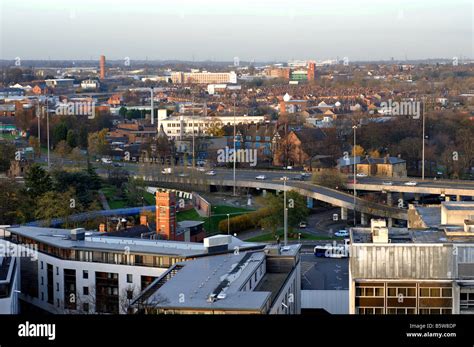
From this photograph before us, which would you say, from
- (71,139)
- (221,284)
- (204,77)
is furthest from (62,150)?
(204,77)

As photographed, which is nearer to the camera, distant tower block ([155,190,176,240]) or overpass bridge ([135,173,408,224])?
distant tower block ([155,190,176,240])

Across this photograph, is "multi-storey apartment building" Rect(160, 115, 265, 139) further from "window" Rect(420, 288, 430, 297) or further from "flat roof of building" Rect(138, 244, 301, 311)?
"window" Rect(420, 288, 430, 297)

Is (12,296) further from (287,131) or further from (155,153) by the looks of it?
(287,131)

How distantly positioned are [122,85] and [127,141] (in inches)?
429

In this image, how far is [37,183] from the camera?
804 cm

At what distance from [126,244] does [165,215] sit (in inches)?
45.1

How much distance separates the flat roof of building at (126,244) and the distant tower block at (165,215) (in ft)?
2.07

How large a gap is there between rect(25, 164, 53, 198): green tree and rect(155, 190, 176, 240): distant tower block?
210 centimetres

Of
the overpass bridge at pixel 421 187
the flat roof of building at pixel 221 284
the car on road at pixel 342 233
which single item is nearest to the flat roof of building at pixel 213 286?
the flat roof of building at pixel 221 284

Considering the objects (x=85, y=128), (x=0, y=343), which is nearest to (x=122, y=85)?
(x=85, y=128)

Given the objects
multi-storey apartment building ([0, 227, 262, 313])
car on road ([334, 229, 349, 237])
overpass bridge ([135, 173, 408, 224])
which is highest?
multi-storey apartment building ([0, 227, 262, 313])

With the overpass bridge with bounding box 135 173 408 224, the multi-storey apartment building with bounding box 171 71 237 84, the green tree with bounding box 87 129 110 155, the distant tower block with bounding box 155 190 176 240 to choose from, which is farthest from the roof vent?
the multi-storey apartment building with bounding box 171 71 237 84

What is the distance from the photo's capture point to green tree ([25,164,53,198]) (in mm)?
7938

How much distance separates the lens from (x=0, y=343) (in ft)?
2.41
